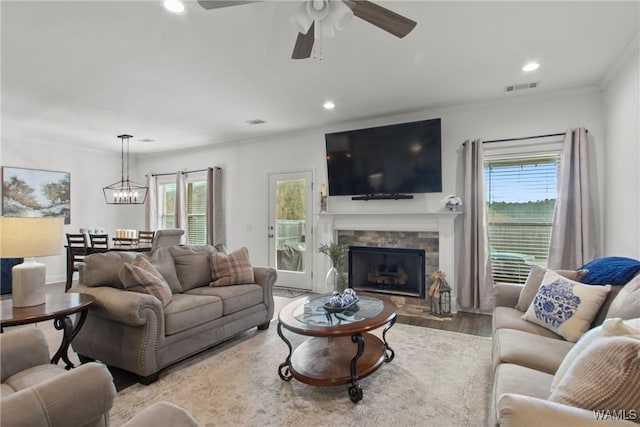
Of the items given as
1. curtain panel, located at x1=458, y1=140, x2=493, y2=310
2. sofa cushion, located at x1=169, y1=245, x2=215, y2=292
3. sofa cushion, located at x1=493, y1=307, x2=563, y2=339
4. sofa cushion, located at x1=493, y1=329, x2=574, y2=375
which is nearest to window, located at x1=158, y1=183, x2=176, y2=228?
sofa cushion, located at x1=169, y1=245, x2=215, y2=292

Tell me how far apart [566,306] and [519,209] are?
2223 millimetres

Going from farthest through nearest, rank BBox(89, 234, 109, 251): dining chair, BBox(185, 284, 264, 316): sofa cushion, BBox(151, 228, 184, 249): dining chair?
Answer: BBox(89, 234, 109, 251): dining chair, BBox(151, 228, 184, 249): dining chair, BBox(185, 284, 264, 316): sofa cushion

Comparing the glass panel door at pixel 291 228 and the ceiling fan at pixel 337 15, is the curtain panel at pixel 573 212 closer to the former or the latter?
the ceiling fan at pixel 337 15

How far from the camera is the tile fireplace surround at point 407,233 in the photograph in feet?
14.2

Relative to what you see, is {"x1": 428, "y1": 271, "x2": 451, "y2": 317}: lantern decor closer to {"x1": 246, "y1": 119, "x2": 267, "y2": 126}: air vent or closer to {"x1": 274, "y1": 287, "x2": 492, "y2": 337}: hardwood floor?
{"x1": 274, "y1": 287, "x2": 492, "y2": 337}: hardwood floor

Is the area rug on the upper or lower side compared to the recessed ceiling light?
lower

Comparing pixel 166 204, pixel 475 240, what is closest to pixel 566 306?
pixel 475 240

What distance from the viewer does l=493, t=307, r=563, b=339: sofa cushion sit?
2.21m

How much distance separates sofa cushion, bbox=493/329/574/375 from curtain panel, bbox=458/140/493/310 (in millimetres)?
2071

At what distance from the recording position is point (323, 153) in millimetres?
5324

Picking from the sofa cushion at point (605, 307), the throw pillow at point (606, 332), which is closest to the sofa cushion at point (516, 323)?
the sofa cushion at point (605, 307)

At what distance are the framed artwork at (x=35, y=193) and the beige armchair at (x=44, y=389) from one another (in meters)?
5.69

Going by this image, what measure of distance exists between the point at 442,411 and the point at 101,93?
15.3 ft

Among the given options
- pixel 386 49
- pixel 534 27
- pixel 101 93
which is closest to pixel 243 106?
pixel 101 93
